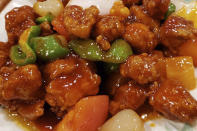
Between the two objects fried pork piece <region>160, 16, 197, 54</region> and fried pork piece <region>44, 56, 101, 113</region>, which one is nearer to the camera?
fried pork piece <region>44, 56, 101, 113</region>

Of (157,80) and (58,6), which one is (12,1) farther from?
(157,80)

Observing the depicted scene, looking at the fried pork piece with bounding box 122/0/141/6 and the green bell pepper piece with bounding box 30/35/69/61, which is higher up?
the fried pork piece with bounding box 122/0/141/6

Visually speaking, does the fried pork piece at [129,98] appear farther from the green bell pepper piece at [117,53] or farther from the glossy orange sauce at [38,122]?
the glossy orange sauce at [38,122]

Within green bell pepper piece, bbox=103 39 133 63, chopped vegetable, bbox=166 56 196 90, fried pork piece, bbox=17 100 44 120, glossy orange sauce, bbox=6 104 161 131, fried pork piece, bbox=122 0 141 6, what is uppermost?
fried pork piece, bbox=122 0 141 6

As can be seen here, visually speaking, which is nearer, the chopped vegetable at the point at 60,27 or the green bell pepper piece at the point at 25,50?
the green bell pepper piece at the point at 25,50

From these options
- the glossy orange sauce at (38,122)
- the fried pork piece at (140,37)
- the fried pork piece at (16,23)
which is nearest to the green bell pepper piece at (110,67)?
the fried pork piece at (140,37)

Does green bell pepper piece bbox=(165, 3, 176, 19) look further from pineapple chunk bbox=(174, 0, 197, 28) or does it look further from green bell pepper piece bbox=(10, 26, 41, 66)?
green bell pepper piece bbox=(10, 26, 41, 66)

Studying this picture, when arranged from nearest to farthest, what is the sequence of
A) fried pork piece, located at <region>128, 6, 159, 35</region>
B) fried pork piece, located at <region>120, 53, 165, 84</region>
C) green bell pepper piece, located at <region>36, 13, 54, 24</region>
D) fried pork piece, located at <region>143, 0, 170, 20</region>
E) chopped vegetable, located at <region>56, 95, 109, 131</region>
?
chopped vegetable, located at <region>56, 95, 109, 131</region>
fried pork piece, located at <region>120, 53, 165, 84</region>
fried pork piece, located at <region>143, 0, 170, 20</region>
fried pork piece, located at <region>128, 6, 159, 35</region>
green bell pepper piece, located at <region>36, 13, 54, 24</region>

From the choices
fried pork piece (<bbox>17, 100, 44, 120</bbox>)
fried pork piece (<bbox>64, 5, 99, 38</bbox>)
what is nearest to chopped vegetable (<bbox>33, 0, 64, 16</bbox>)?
fried pork piece (<bbox>64, 5, 99, 38</bbox>)
